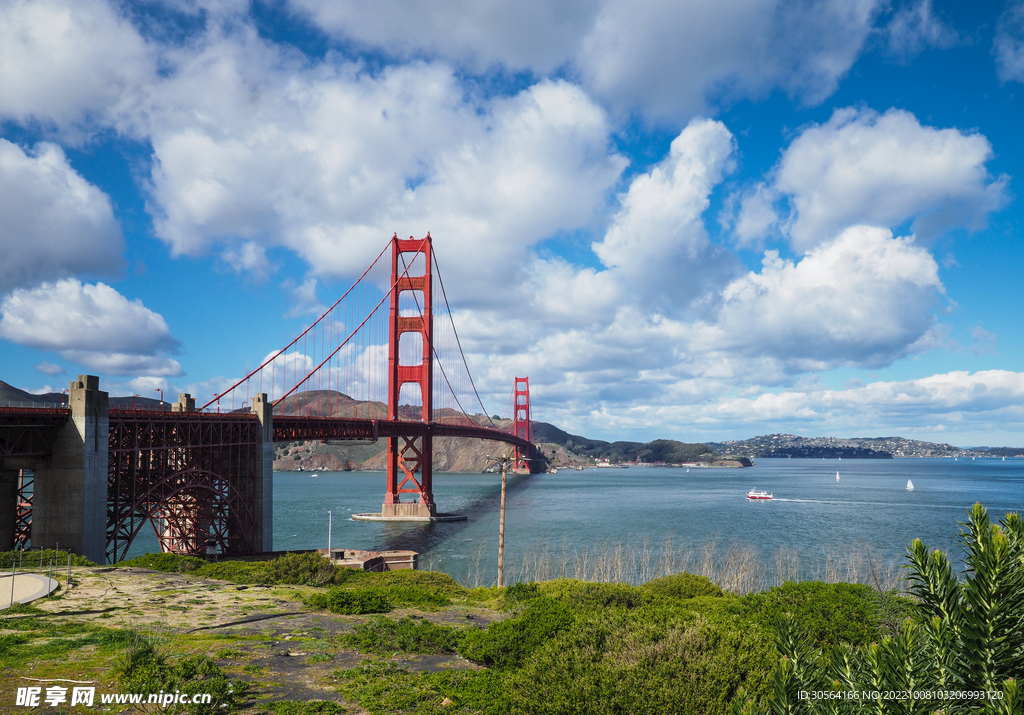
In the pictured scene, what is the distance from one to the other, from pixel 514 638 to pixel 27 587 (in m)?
16.3

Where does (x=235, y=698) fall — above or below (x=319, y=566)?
above

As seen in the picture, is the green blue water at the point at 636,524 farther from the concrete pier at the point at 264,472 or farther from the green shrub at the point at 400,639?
the green shrub at the point at 400,639

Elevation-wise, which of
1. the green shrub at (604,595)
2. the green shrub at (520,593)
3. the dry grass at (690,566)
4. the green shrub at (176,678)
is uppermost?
the green shrub at (176,678)

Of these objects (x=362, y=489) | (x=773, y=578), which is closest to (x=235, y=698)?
(x=773, y=578)

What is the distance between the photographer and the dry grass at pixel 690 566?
36.2m

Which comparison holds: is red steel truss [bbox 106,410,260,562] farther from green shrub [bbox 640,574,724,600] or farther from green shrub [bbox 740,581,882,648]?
green shrub [bbox 740,581,882,648]

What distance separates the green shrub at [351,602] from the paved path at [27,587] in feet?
25.3

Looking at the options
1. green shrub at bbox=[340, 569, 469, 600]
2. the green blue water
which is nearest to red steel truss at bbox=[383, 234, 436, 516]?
the green blue water

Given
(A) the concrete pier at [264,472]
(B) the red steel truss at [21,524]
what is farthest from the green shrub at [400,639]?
(A) the concrete pier at [264,472]

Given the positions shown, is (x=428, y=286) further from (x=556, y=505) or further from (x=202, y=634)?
(x=202, y=634)

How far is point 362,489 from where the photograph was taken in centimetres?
12319

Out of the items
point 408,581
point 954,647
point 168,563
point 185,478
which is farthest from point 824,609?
point 185,478

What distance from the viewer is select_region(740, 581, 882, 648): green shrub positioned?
546 inches

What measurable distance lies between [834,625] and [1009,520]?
1320cm
